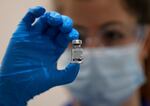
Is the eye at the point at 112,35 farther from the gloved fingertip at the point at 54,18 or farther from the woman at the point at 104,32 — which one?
the gloved fingertip at the point at 54,18

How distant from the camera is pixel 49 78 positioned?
817mm

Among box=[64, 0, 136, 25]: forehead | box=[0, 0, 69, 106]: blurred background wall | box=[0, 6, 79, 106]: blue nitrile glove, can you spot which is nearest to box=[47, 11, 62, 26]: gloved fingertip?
box=[0, 6, 79, 106]: blue nitrile glove

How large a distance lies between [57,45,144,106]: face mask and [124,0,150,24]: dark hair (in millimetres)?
115

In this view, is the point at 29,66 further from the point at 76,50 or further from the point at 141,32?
the point at 141,32

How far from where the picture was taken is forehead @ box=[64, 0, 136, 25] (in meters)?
1.35

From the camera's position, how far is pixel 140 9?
1438 millimetres

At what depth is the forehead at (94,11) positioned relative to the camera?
4.44 ft

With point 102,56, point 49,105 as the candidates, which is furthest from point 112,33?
point 49,105

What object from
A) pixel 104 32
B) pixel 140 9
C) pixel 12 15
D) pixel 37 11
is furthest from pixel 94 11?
pixel 37 11

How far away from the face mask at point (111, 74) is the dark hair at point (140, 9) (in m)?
0.11

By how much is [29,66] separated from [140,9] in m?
0.75

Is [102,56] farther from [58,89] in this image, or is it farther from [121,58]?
[58,89]

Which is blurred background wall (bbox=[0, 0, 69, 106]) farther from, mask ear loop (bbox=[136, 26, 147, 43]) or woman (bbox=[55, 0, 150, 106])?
mask ear loop (bbox=[136, 26, 147, 43])

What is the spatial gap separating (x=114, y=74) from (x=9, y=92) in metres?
0.69
